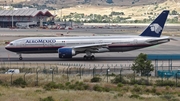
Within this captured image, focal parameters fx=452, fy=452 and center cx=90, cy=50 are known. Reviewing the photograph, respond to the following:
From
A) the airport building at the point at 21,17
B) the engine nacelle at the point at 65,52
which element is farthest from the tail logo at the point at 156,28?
the airport building at the point at 21,17

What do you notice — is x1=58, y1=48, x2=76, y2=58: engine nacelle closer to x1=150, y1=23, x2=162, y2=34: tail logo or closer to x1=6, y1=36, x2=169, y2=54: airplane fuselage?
x1=6, y1=36, x2=169, y2=54: airplane fuselage

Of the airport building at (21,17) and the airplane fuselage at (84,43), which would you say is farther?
the airport building at (21,17)

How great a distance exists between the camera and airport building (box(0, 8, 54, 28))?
18962cm

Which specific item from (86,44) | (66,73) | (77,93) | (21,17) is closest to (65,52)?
(86,44)

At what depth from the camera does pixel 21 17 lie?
194 meters

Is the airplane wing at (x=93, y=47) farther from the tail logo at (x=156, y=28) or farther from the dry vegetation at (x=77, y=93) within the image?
the dry vegetation at (x=77, y=93)

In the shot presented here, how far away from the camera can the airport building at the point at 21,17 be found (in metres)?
190

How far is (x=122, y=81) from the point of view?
153 feet

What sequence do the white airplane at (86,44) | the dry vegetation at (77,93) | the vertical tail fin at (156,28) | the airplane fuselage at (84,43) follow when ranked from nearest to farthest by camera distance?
the dry vegetation at (77,93) → the white airplane at (86,44) → the airplane fuselage at (84,43) → the vertical tail fin at (156,28)

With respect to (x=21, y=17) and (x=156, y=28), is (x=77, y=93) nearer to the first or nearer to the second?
(x=156, y=28)

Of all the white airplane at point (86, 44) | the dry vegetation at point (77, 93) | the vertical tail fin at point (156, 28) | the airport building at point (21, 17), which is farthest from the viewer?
the airport building at point (21, 17)

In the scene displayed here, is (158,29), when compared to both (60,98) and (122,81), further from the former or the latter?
(60,98)

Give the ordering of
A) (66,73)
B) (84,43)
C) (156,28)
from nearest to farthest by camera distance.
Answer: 1. (66,73)
2. (84,43)
3. (156,28)

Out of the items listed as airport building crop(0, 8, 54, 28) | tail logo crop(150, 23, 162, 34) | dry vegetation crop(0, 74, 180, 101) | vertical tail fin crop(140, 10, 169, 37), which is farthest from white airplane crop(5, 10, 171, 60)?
airport building crop(0, 8, 54, 28)
